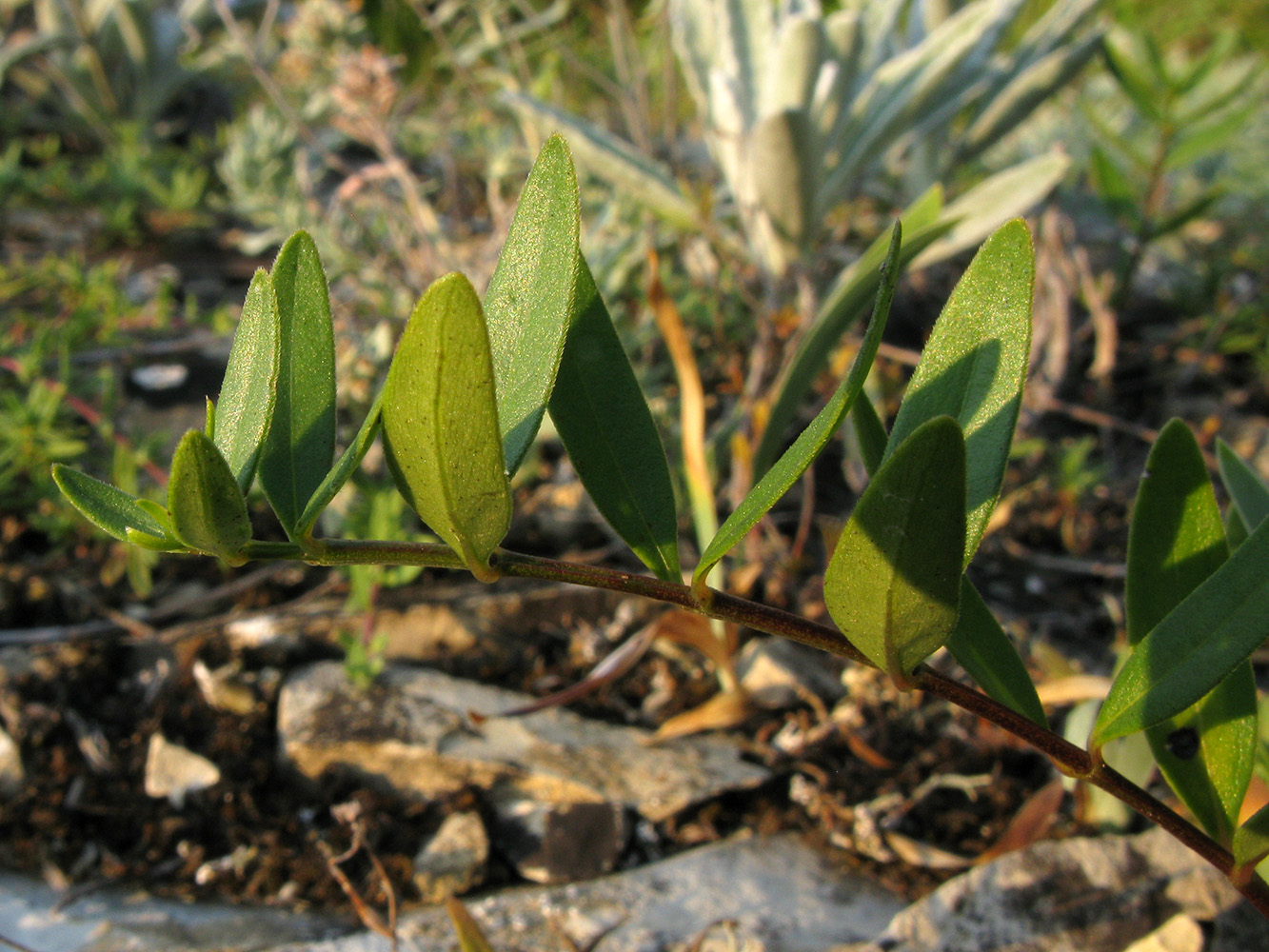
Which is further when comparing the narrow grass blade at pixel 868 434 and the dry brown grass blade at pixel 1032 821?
the dry brown grass blade at pixel 1032 821

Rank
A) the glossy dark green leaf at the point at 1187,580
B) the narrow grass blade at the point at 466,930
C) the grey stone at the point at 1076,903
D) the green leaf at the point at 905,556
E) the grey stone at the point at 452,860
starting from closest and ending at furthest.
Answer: the green leaf at the point at 905,556
the glossy dark green leaf at the point at 1187,580
the narrow grass blade at the point at 466,930
the grey stone at the point at 1076,903
the grey stone at the point at 452,860

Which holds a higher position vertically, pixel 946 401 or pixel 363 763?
pixel 946 401

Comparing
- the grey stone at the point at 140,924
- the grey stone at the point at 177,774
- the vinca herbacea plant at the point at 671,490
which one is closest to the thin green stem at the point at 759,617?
the vinca herbacea plant at the point at 671,490

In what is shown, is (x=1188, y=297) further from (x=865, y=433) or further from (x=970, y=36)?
(x=865, y=433)

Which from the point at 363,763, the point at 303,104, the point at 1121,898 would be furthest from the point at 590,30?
the point at 1121,898

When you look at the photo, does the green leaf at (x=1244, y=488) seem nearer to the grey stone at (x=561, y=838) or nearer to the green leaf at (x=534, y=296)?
the green leaf at (x=534, y=296)
